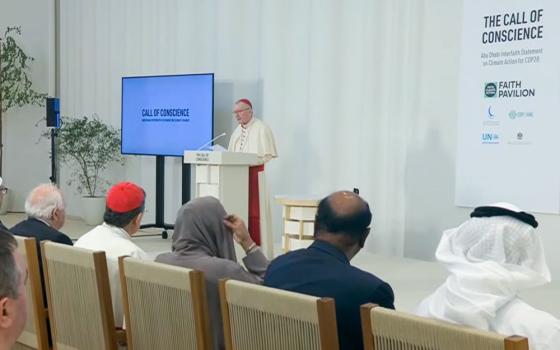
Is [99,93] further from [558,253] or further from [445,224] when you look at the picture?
[558,253]

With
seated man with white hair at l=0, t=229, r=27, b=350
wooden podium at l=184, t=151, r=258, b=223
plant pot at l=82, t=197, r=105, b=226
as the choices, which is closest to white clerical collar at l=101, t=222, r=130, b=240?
seated man with white hair at l=0, t=229, r=27, b=350

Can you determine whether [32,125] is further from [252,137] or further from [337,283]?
[337,283]

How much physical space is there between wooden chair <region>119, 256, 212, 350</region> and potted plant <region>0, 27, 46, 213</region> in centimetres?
956

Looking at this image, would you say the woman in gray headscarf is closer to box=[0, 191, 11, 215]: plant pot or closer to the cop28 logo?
the cop28 logo

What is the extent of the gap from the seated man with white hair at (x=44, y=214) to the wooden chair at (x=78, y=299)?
580 mm

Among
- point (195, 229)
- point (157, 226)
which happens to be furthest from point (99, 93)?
point (195, 229)

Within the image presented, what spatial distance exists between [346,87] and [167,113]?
2.35m

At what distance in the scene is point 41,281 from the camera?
11.9 ft

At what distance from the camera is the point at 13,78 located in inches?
464

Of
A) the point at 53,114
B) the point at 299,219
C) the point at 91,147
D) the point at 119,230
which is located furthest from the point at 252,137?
the point at 119,230

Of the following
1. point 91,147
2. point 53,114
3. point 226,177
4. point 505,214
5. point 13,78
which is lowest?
point 226,177

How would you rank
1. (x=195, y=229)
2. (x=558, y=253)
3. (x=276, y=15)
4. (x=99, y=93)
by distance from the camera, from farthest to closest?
(x=99, y=93)
(x=276, y=15)
(x=558, y=253)
(x=195, y=229)

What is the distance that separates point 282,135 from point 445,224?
96.6 inches

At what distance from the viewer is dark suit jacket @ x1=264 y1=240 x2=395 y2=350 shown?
2311mm
